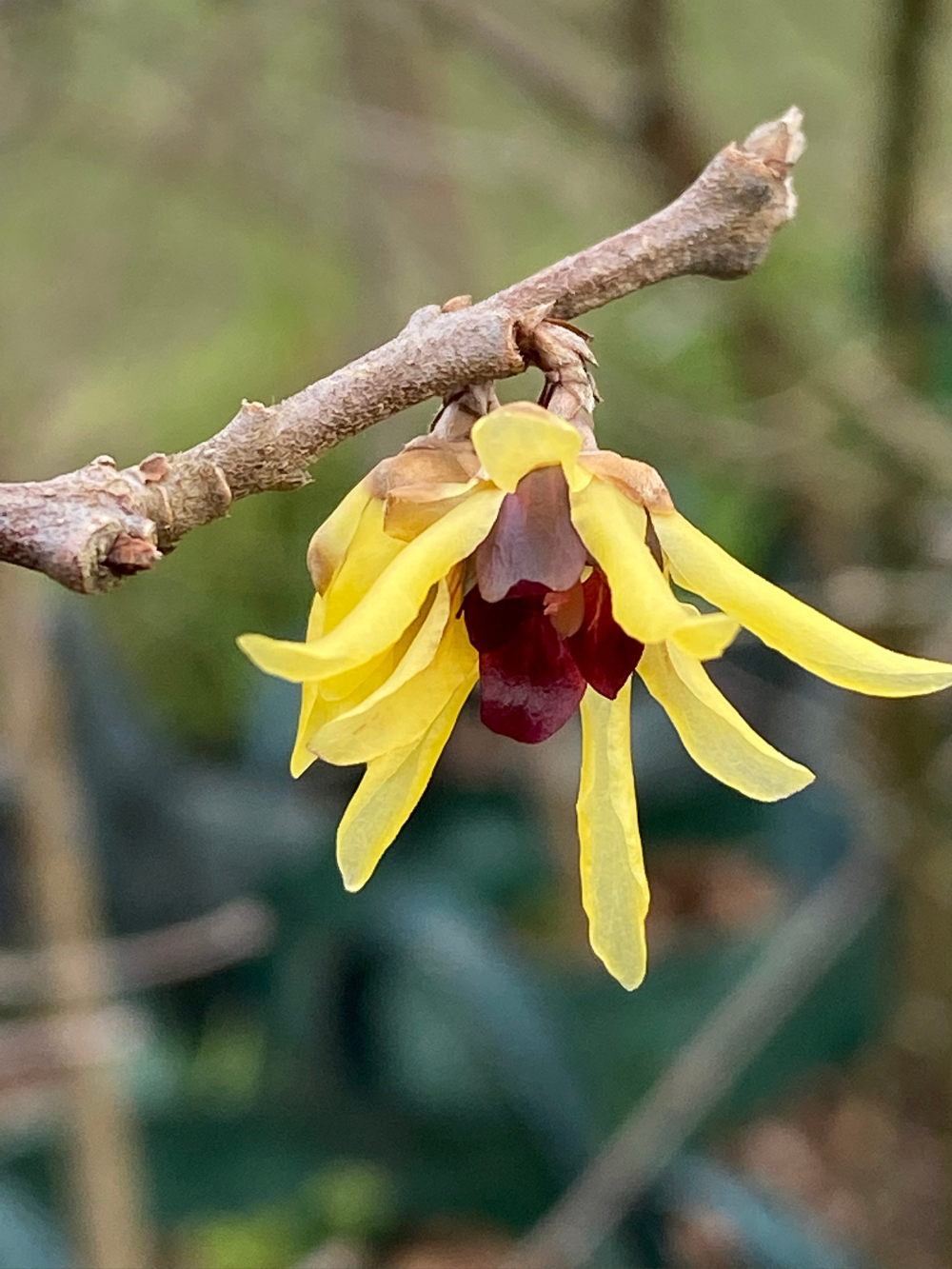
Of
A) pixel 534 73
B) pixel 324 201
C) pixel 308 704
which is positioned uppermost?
pixel 324 201

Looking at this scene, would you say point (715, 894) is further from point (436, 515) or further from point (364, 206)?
point (436, 515)

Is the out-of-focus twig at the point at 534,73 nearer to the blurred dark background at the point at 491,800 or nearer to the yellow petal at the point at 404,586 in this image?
the blurred dark background at the point at 491,800

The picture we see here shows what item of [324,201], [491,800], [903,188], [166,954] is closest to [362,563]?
[903,188]

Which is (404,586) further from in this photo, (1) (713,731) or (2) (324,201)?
(2) (324,201)

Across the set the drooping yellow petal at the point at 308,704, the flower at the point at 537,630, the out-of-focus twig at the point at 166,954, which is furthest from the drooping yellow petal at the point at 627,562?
the out-of-focus twig at the point at 166,954

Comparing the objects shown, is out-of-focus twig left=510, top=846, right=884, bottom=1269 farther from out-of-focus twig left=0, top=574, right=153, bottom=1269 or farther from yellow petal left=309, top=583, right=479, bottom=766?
yellow petal left=309, top=583, right=479, bottom=766

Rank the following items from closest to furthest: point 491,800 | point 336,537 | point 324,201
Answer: point 336,537 → point 491,800 → point 324,201

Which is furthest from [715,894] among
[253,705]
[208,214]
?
[208,214]
